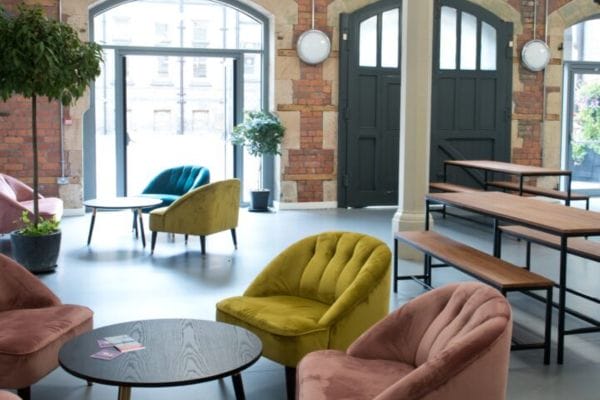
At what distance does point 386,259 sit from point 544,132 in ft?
27.2

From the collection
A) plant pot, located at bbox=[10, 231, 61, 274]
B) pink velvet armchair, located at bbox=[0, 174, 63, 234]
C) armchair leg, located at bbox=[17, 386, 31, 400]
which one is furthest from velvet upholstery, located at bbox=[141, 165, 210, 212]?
armchair leg, located at bbox=[17, 386, 31, 400]

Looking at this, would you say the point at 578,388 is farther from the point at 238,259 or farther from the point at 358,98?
the point at 358,98

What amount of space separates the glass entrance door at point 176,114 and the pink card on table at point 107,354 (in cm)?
755

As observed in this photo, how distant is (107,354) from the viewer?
116 inches

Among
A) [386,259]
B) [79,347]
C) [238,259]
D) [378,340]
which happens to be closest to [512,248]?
[238,259]

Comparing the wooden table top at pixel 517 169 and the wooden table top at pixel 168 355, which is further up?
the wooden table top at pixel 517 169

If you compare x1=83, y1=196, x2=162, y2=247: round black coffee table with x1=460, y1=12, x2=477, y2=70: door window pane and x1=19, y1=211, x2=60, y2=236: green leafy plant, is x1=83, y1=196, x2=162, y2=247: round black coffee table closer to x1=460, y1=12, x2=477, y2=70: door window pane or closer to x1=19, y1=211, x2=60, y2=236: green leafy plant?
x1=19, y1=211, x2=60, y2=236: green leafy plant

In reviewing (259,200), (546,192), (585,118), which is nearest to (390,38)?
(259,200)

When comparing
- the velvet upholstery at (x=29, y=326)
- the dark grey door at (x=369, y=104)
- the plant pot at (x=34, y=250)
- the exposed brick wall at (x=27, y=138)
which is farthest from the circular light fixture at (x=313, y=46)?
the velvet upholstery at (x=29, y=326)

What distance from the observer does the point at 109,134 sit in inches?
401

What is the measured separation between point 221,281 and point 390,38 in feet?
18.9

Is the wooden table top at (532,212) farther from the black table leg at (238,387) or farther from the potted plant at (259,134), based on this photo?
the potted plant at (259,134)

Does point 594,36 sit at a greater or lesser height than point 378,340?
greater

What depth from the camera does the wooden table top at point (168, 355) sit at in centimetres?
272
